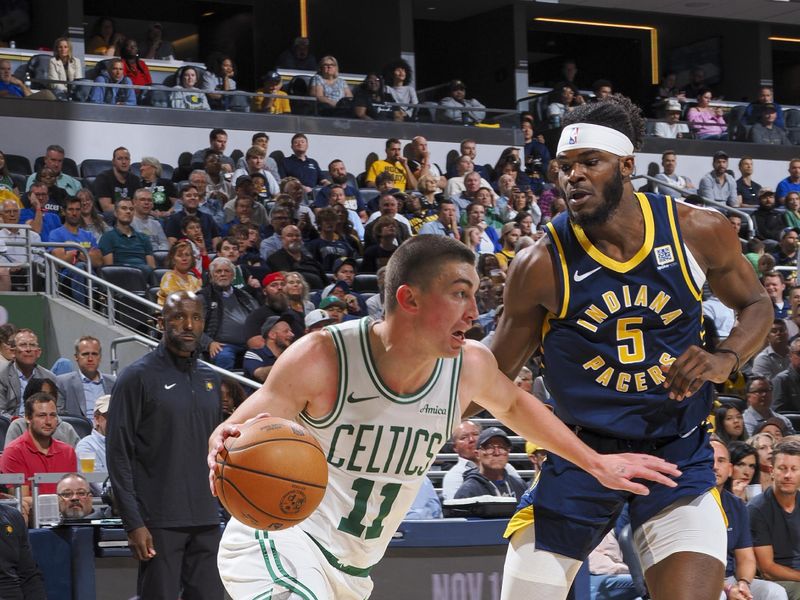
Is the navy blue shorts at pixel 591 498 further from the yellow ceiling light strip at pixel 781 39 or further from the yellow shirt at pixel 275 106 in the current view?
the yellow ceiling light strip at pixel 781 39

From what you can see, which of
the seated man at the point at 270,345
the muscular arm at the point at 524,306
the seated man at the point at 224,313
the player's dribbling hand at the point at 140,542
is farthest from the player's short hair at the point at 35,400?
the muscular arm at the point at 524,306

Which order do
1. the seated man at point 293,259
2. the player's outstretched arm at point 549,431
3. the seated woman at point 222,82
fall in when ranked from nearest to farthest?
the player's outstretched arm at point 549,431 → the seated man at point 293,259 → the seated woman at point 222,82

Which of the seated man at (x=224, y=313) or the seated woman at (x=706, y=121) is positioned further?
the seated woman at (x=706, y=121)

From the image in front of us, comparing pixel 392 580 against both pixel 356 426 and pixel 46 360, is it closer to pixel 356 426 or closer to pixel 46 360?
pixel 356 426

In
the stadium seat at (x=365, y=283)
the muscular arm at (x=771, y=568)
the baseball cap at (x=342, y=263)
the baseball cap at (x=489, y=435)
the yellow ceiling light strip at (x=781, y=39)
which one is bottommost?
the muscular arm at (x=771, y=568)

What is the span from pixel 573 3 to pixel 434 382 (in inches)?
791

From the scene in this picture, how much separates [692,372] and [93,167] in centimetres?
1257

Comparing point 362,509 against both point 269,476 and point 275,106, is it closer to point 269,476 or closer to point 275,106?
point 269,476

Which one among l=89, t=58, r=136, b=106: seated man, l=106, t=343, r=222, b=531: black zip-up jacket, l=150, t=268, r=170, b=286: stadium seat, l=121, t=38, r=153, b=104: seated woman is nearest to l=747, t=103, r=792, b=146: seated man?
l=121, t=38, r=153, b=104: seated woman

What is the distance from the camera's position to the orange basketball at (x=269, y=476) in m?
3.50

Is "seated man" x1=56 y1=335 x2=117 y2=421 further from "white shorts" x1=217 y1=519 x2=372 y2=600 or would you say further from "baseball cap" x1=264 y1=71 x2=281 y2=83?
"baseball cap" x1=264 y1=71 x2=281 y2=83

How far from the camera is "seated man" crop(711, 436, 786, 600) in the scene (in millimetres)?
7438

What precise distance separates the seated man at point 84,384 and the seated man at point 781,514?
4.97 metres

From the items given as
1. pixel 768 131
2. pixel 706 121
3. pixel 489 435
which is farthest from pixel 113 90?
pixel 768 131
